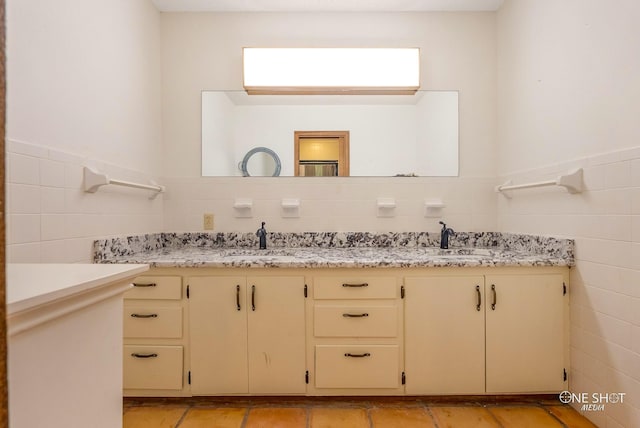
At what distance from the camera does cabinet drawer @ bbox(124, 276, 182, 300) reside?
175cm

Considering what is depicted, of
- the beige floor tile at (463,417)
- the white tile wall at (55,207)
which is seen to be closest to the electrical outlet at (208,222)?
the white tile wall at (55,207)

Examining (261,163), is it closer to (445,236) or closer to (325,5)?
(325,5)

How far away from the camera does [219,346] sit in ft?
5.74

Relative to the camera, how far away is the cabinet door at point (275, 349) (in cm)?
175

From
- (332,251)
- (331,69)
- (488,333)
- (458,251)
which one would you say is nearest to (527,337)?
(488,333)

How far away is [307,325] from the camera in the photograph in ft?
5.76

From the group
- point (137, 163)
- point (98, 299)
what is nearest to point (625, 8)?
point (98, 299)

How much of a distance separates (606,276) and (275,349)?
63.4 inches

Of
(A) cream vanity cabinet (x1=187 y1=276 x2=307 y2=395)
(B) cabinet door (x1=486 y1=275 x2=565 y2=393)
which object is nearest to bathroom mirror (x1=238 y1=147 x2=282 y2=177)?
(A) cream vanity cabinet (x1=187 y1=276 x2=307 y2=395)

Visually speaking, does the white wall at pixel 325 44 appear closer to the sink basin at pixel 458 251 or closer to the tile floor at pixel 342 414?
the sink basin at pixel 458 251

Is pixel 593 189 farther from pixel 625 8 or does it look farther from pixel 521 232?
pixel 625 8

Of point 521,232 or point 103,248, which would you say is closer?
point 103,248

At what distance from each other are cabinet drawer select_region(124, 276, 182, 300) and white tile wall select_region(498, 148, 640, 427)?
2048 mm

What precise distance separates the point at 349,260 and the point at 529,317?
3.22 feet
